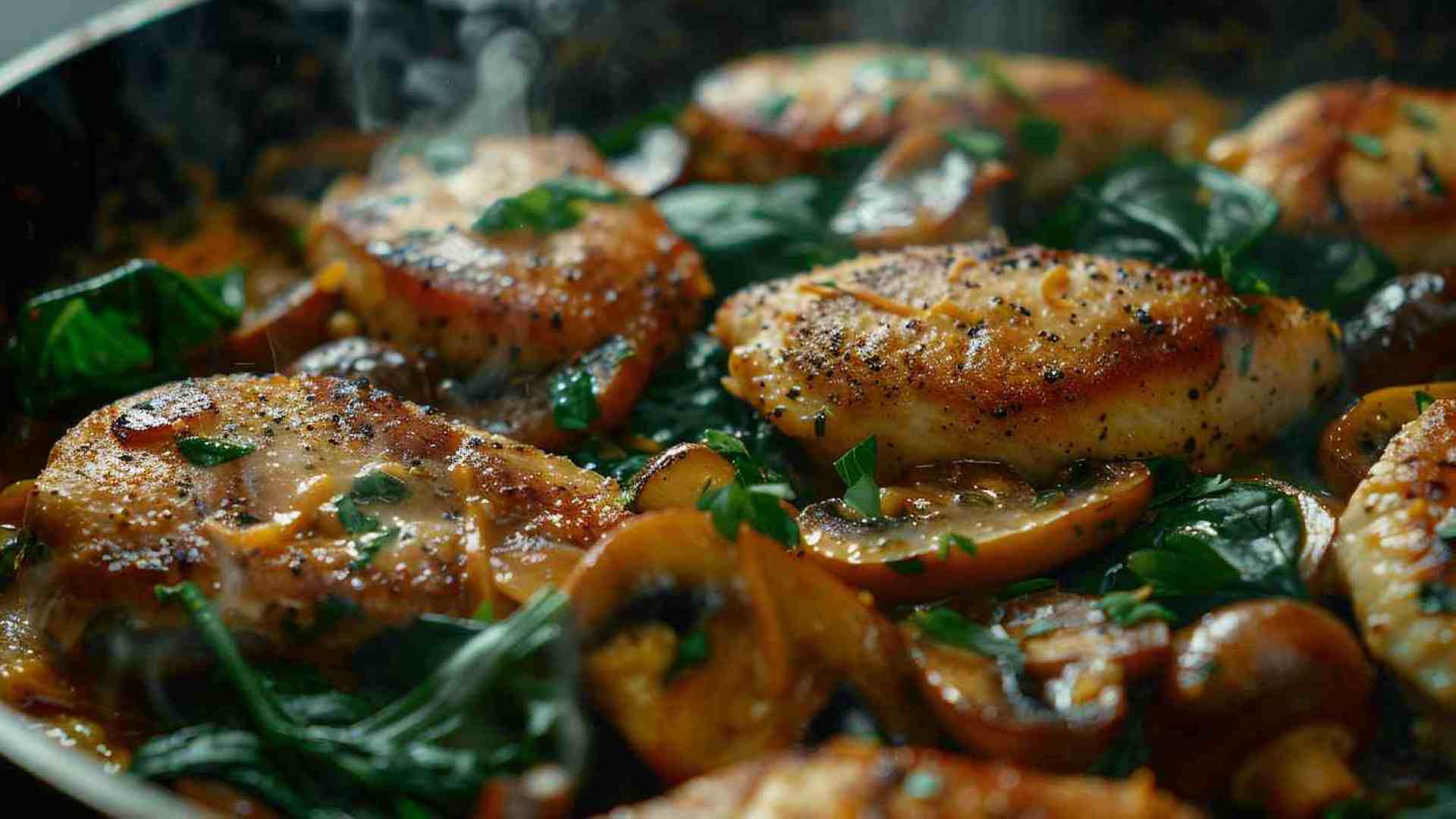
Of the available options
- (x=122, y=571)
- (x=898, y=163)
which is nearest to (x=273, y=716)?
(x=122, y=571)

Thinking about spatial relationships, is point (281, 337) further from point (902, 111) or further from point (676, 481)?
point (902, 111)

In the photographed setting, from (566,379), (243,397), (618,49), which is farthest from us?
(618,49)

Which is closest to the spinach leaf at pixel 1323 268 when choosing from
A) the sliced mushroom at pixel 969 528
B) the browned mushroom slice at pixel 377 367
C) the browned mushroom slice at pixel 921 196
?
the browned mushroom slice at pixel 921 196

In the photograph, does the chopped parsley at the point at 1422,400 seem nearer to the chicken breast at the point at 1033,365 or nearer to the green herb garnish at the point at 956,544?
the chicken breast at the point at 1033,365

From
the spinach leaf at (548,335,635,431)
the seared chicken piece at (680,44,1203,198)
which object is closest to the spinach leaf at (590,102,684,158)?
the seared chicken piece at (680,44,1203,198)

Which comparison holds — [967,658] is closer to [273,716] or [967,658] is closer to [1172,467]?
[1172,467]

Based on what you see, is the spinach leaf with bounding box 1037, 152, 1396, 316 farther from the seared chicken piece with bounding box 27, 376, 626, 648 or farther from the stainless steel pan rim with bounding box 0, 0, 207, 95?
the stainless steel pan rim with bounding box 0, 0, 207, 95

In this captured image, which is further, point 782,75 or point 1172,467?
point 782,75

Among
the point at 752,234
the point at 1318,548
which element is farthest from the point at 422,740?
the point at 752,234
